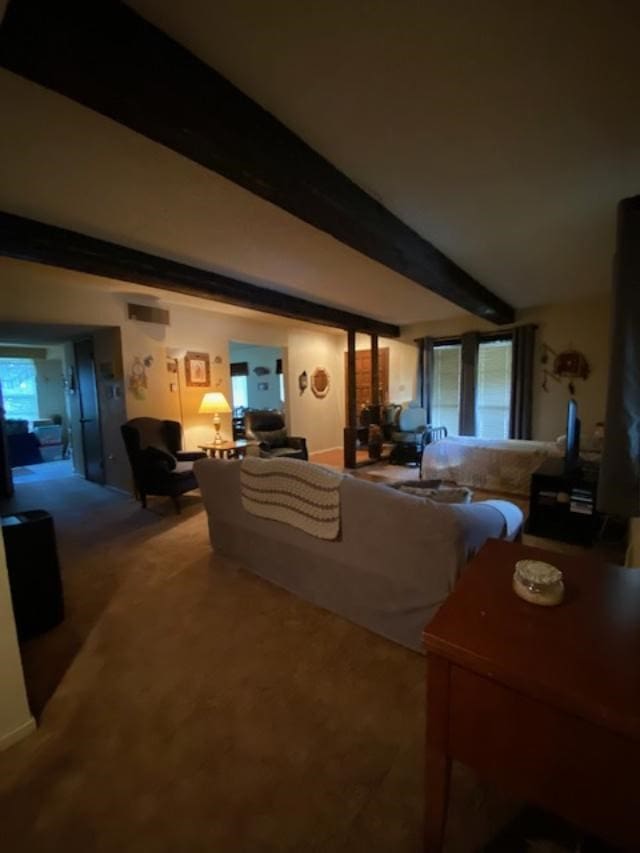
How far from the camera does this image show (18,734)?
4.54 feet

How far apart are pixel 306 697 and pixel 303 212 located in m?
2.32

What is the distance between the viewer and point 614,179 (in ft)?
6.55

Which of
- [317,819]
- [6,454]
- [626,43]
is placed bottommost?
[317,819]

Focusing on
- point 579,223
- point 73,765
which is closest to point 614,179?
point 579,223

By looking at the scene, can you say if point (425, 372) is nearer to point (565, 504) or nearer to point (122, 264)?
point (565, 504)

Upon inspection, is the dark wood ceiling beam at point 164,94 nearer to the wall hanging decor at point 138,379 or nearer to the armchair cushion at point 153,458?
the armchair cushion at point 153,458

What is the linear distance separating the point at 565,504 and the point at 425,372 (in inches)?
142

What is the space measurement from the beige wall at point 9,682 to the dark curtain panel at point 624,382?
2353 millimetres

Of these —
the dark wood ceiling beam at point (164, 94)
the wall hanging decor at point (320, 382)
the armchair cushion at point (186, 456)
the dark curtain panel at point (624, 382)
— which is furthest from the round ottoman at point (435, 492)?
the wall hanging decor at point (320, 382)

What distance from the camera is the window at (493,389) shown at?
570 centimetres

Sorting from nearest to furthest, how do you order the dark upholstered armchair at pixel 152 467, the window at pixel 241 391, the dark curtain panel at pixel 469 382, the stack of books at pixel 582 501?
the stack of books at pixel 582 501 → the dark upholstered armchair at pixel 152 467 → the dark curtain panel at pixel 469 382 → the window at pixel 241 391

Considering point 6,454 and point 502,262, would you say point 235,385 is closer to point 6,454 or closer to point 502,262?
point 6,454

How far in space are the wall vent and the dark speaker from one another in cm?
289

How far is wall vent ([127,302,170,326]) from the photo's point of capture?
427cm
